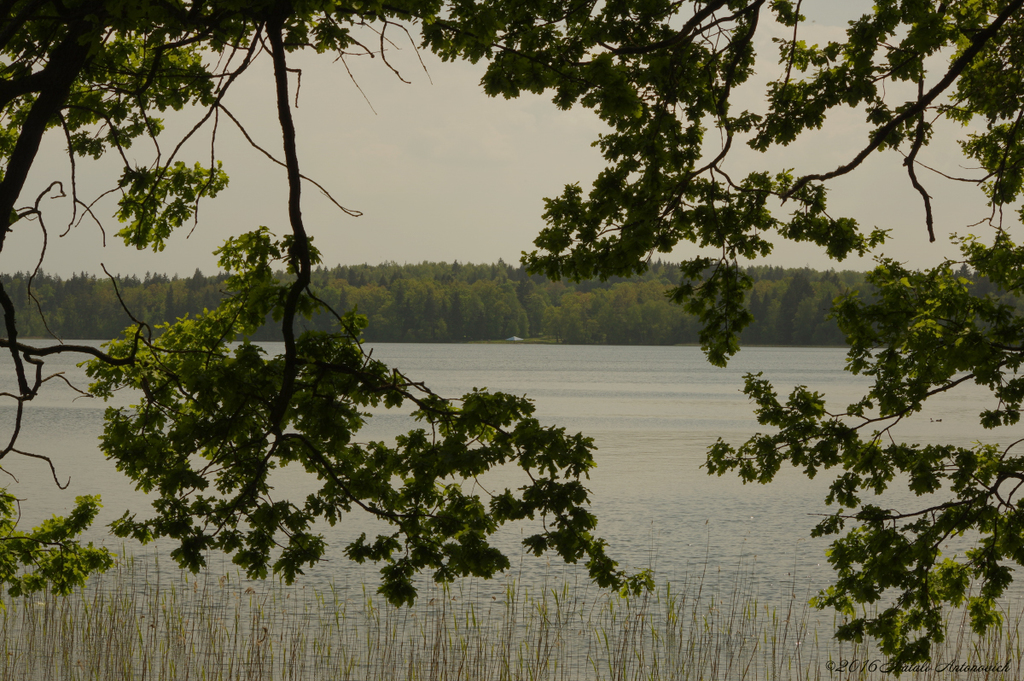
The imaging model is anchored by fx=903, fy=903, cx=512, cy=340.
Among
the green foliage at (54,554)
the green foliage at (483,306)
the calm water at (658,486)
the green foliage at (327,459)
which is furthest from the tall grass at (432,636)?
the green foliage at (483,306)

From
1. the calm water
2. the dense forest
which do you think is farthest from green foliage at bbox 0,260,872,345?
the calm water

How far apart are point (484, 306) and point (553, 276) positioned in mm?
162953

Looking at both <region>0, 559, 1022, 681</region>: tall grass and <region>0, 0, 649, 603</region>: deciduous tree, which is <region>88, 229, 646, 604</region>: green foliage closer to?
<region>0, 0, 649, 603</region>: deciduous tree

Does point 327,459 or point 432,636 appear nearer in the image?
point 327,459

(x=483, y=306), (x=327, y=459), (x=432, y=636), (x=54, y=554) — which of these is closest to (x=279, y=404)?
(x=327, y=459)

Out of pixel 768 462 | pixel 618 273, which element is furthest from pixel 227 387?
pixel 768 462

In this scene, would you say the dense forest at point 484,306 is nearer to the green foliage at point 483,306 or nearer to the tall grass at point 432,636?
the green foliage at point 483,306

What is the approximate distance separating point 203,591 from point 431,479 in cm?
863

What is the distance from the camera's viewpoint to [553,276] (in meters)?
6.87

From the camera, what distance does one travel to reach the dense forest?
137 meters

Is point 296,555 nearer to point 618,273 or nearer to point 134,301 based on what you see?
point 618,273

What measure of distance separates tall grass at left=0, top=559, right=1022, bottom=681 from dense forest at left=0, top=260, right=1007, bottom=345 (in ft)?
367

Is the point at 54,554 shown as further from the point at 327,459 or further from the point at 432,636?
the point at 432,636

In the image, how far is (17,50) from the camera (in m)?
6.70
